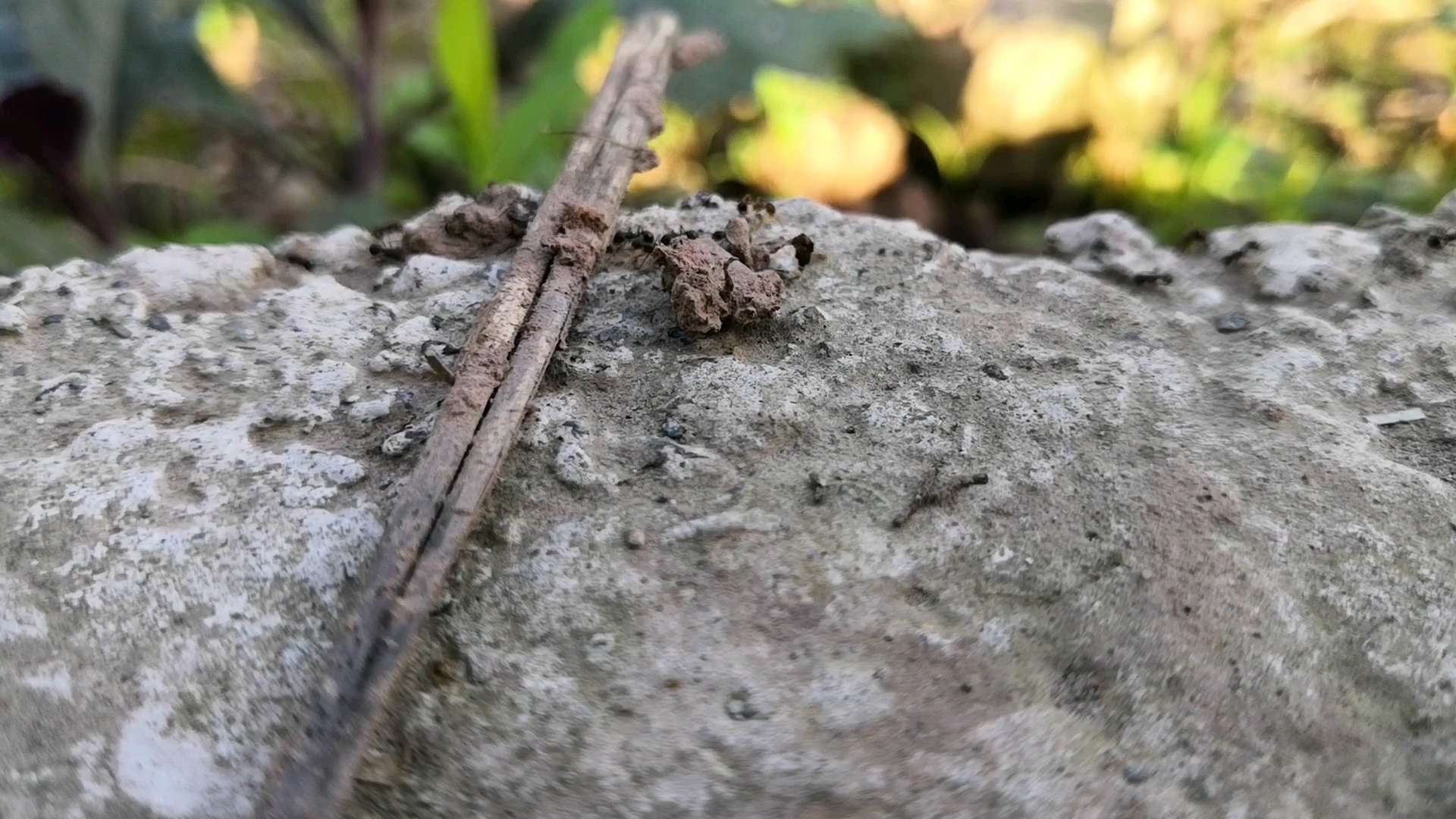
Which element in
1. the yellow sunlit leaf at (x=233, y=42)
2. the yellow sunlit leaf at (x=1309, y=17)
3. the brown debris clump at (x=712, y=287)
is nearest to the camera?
the brown debris clump at (x=712, y=287)

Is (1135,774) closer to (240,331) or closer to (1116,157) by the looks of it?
(240,331)

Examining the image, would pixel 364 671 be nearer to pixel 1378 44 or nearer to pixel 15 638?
pixel 15 638

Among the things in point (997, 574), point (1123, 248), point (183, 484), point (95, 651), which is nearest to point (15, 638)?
point (95, 651)

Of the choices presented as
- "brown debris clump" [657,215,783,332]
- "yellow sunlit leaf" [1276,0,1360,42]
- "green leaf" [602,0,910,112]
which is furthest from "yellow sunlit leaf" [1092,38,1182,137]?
"brown debris clump" [657,215,783,332]

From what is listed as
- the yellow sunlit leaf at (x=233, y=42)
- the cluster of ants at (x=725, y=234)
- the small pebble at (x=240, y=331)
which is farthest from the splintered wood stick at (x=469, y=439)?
the yellow sunlit leaf at (x=233, y=42)

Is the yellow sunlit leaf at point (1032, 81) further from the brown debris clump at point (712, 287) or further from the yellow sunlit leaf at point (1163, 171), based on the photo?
the brown debris clump at point (712, 287)

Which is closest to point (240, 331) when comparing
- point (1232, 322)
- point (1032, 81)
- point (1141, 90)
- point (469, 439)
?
point (469, 439)
